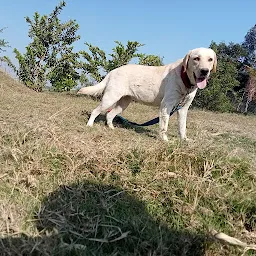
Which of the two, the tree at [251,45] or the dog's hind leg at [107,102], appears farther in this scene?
the tree at [251,45]

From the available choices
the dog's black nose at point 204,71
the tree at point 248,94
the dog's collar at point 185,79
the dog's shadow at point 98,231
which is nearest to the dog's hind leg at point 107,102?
the dog's collar at point 185,79

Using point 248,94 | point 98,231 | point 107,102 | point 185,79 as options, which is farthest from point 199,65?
point 248,94

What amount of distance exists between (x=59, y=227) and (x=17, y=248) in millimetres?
297

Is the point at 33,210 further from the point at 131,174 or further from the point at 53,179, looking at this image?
the point at 131,174

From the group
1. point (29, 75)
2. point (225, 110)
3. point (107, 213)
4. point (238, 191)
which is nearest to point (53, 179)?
point (107, 213)

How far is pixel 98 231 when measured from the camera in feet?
7.20

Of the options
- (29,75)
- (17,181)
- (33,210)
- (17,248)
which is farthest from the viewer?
(29,75)

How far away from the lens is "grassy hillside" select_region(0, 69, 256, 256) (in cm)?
211

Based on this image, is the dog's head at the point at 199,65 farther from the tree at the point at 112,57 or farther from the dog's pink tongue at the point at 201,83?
the tree at the point at 112,57

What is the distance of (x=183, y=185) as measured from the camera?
8.78 ft

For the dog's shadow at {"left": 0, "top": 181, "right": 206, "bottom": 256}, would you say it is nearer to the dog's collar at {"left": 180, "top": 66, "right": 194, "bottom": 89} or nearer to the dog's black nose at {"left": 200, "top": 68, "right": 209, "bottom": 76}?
the dog's black nose at {"left": 200, "top": 68, "right": 209, "bottom": 76}

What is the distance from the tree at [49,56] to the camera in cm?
1297

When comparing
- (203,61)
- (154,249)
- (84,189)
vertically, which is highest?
(203,61)

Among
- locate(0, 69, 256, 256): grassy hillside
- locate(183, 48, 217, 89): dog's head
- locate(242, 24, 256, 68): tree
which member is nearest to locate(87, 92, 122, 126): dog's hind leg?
locate(183, 48, 217, 89): dog's head
